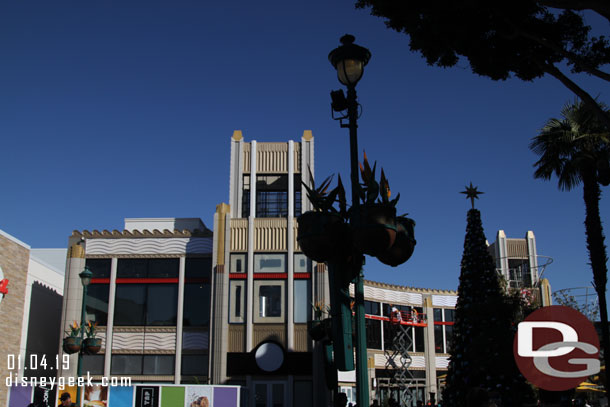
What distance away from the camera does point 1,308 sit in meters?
32.8

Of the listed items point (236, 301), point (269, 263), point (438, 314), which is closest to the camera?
point (236, 301)

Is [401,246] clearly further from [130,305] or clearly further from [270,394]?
[130,305]

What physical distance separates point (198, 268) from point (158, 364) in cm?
602

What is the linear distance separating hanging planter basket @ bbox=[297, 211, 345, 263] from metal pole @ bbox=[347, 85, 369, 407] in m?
0.34

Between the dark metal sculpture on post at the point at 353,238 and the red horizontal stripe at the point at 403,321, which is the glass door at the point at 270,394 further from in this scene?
the dark metal sculpture on post at the point at 353,238

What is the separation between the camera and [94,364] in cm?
3616

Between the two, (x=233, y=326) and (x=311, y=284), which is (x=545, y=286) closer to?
(x=311, y=284)

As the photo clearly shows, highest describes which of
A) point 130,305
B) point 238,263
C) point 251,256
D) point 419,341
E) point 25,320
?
point 251,256

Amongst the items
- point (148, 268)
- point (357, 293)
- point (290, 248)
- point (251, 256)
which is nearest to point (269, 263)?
point (251, 256)

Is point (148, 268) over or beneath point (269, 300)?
over

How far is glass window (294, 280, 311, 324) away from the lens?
34.8 metres

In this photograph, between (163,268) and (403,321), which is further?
(403,321)

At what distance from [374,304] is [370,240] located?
39902 millimetres

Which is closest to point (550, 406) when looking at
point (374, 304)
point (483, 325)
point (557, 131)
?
point (483, 325)
